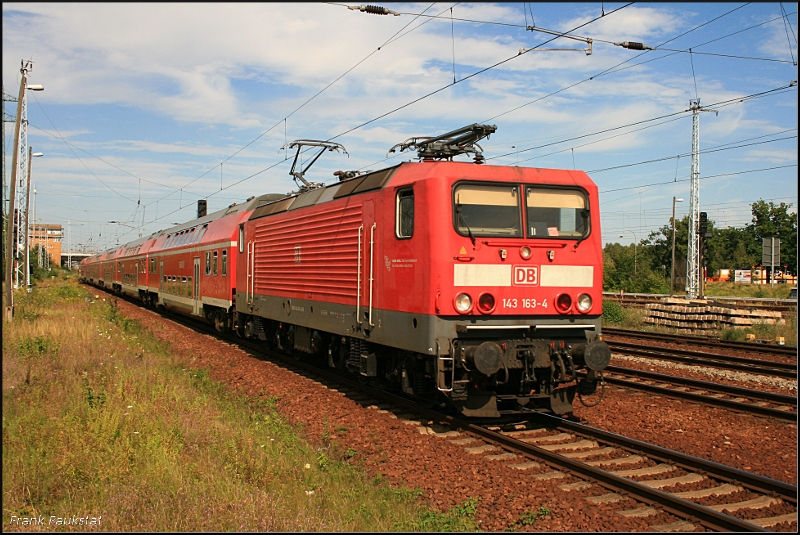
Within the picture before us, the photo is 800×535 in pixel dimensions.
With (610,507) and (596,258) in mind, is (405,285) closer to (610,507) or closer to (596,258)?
(596,258)

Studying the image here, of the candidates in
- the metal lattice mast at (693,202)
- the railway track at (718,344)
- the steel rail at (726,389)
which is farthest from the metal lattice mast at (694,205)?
the steel rail at (726,389)

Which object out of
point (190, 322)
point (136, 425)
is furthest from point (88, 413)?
point (190, 322)

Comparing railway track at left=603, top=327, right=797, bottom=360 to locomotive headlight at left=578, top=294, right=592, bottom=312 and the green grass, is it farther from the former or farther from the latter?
the green grass

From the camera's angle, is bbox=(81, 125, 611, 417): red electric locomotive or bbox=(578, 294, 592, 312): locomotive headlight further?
bbox=(578, 294, 592, 312): locomotive headlight

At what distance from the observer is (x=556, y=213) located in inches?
357

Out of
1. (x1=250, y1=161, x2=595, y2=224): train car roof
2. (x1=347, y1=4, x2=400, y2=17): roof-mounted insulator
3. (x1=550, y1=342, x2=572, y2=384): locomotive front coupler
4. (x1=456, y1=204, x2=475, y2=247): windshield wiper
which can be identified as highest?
(x1=347, y1=4, x2=400, y2=17): roof-mounted insulator

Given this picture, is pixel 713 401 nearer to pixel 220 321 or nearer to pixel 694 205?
pixel 220 321

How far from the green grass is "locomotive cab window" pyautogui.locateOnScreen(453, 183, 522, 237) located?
3.22 m

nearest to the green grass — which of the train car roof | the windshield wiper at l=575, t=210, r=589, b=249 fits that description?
the train car roof

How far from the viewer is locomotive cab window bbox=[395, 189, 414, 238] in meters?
8.88

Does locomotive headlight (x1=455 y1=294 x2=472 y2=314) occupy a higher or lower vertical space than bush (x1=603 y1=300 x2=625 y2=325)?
higher

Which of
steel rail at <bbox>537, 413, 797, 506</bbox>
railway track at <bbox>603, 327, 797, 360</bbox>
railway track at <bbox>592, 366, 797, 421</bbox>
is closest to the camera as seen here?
steel rail at <bbox>537, 413, 797, 506</bbox>

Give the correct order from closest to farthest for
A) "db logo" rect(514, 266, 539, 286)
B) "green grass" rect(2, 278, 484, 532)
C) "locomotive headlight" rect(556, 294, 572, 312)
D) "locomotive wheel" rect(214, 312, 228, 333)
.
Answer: "green grass" rect(2, 278, 484, 532) < "db logo" rect(514, 266, 539, 286) < "locomotive headlight" rect(556, 294, 572, 312) < "locomotive wheel" rect(214, 312, 228, 333)

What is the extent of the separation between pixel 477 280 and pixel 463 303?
0.36m
